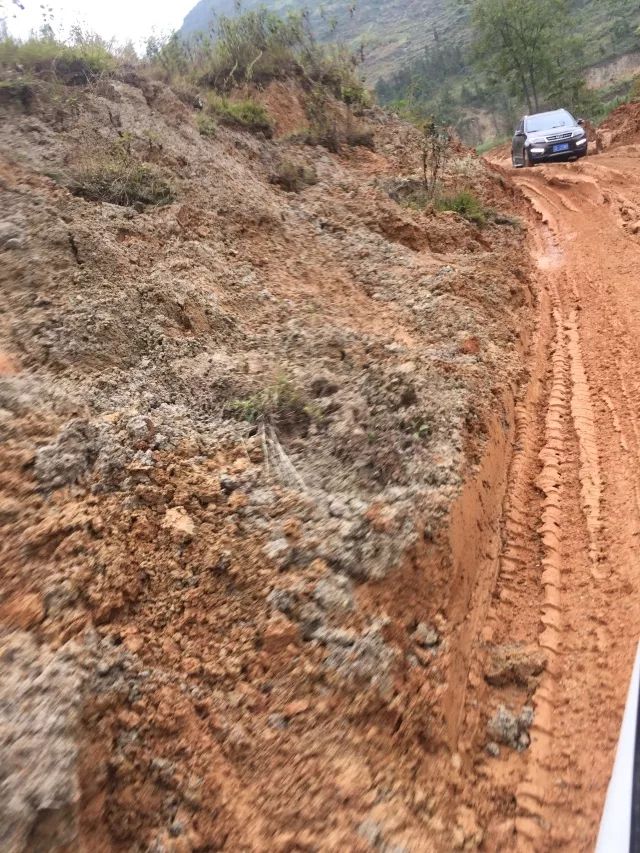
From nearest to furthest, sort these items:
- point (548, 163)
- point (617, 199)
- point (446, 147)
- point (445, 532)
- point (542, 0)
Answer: point (445, 532) < point (617, 199) < point (446, 147) < point (548, 163) < point (542, 0)

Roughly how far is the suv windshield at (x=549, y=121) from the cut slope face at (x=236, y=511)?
35.1ft

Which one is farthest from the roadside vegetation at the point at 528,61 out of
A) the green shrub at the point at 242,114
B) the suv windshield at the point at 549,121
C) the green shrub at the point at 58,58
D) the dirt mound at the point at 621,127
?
the green shrub at the point at 58,58

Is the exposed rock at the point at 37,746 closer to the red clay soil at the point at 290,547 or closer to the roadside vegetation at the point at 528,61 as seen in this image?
the red clay soil at the point at 290,547

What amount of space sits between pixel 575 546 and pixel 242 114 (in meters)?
8.01

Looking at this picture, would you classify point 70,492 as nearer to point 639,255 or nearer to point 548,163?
point 639,255

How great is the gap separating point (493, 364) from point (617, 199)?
6329 mm

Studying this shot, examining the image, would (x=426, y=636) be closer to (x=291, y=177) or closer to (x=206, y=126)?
(x=291, y=177)

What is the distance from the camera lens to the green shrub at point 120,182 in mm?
5522

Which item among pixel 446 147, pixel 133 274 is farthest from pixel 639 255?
pixel 133 274

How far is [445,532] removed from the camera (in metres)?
3.14

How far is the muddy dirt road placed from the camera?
230cm

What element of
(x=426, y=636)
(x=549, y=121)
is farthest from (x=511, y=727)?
(x=549, y=121)

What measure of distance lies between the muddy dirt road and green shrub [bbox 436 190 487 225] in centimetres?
188

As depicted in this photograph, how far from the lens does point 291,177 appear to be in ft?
25.4
